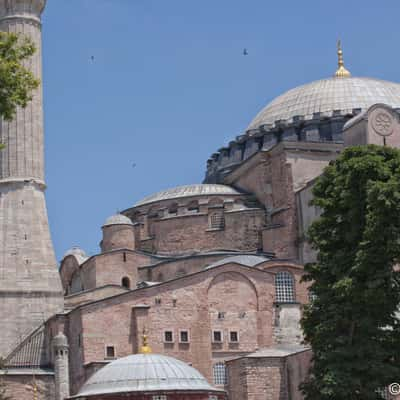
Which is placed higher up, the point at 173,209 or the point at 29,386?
the point at 173,209

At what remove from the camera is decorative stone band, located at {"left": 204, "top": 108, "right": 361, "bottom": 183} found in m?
54.4

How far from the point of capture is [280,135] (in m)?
55.5

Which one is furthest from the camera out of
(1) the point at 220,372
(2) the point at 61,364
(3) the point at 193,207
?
(3) the point at 193,207

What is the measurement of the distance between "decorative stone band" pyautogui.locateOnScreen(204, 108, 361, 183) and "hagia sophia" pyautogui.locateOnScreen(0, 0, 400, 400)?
0.21ft

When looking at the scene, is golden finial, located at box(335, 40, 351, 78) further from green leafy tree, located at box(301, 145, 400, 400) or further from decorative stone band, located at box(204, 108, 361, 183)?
green leafy tree, located at box(301, 145, 400, 400)

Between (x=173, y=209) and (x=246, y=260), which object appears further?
(x=173, y=209)

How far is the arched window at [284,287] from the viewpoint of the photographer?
4672 centimetres

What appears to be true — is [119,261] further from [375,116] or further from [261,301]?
[375,116]

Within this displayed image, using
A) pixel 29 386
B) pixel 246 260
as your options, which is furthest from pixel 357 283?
pixel 29 386

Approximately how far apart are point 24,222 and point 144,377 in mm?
24367

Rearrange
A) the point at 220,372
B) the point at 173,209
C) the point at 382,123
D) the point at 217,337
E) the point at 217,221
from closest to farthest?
the point at 220,372
the point at 217,337
the point at 382,123
the point at 217,221
the point at 173,209

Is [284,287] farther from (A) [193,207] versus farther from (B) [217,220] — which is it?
(A) [193,207]

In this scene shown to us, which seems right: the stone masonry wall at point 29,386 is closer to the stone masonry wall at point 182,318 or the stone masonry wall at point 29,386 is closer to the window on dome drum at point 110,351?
the stone masonry wall at point 182,318

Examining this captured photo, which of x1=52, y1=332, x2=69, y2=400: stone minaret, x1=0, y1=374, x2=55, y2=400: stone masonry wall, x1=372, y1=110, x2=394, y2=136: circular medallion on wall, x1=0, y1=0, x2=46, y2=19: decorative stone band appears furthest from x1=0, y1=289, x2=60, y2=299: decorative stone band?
x1=372, y1=110, x2=394, y2=136: circular medallion on wall
